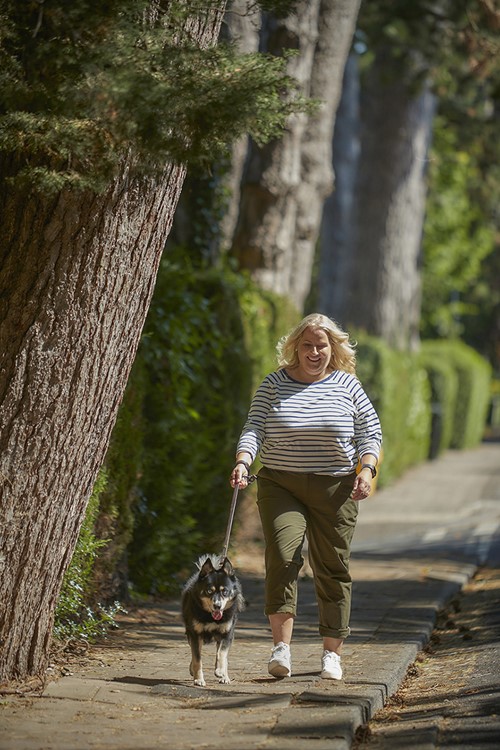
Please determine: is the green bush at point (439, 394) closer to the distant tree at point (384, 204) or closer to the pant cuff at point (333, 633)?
the distant tree at point (384, 204)

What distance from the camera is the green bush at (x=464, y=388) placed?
35.2 metres

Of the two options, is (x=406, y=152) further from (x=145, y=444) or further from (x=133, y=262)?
(x=133, y=262)

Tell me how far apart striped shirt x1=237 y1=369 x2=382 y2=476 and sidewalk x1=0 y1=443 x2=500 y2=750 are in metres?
1.17

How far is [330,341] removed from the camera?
730cm

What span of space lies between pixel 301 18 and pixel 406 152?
12.2 metres

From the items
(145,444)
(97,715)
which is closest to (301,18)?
(145,444)

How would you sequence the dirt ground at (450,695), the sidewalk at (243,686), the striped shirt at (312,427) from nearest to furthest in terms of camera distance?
the sidewalk at (243,686), the dirt ground at (450,695), the striped shirt at (312,427)

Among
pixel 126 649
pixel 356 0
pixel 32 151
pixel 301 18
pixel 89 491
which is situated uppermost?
pixel 356 0

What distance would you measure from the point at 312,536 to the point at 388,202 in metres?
19.8

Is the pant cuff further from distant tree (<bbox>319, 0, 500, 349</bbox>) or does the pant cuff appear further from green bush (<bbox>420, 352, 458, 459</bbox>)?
green bush (<bbox>420, 352, 458, 459</bbox>)

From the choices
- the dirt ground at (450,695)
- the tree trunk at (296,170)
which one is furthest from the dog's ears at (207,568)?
the tree trunk at (296,170)

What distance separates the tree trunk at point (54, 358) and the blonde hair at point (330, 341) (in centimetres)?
108

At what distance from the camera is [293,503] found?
23.3 ft

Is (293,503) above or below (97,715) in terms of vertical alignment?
above
